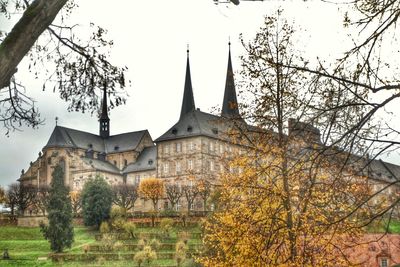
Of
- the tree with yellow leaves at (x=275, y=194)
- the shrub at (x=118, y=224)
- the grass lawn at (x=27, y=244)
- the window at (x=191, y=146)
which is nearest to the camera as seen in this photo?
the tree with yellow leaves at (x=275, y=194)

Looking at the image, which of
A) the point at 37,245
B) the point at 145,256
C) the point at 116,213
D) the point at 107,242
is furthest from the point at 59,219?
the point at 145,256

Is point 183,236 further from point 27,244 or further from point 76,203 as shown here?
point 76,203

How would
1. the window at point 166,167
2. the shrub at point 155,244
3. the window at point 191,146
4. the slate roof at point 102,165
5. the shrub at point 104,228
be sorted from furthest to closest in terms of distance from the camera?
the slate roof at point 102,165 < the window at point 166,167 < the window at point 191,146 < the shrub at point 104,228 < the shrub at point 155,244

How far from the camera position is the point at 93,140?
85688 mm

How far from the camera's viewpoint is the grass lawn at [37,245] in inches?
1527

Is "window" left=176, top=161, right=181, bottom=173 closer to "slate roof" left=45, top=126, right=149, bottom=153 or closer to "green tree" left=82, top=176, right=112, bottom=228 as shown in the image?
"slate roof" left=45, top=126, right=149, bottom=153

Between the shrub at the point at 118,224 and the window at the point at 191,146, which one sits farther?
the window at the point at 191,146

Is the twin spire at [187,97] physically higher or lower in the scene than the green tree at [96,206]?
higher

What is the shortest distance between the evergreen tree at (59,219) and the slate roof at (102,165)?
3028 cm

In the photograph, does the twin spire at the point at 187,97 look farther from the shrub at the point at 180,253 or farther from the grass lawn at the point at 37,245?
the shrub at the point at 180,253

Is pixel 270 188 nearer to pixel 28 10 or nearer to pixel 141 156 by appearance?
pixel 28 10

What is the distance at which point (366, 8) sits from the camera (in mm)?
6207

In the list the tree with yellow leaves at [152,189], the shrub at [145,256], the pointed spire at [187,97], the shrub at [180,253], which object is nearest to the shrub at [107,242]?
the shrub at [145,256]

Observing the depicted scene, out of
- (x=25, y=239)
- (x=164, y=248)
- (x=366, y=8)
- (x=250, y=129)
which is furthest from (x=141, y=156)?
(x=366, y=8)
